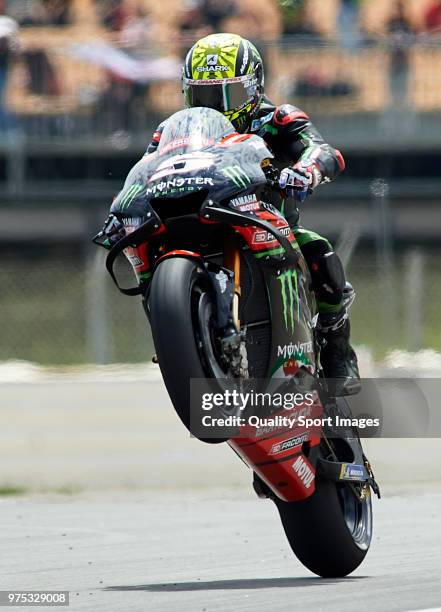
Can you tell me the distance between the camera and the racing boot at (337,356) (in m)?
6.15

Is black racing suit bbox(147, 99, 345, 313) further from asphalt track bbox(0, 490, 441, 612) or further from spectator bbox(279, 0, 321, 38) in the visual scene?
spectator bbox(279, 0, 321, 38)

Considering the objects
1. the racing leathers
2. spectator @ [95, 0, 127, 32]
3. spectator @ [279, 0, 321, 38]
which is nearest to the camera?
the racing leathers

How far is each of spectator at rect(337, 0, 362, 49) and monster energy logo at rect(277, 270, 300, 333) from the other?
9776 mm

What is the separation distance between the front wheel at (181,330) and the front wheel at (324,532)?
1037 millimetres

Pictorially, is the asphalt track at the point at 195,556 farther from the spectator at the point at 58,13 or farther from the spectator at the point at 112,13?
the spectator at the point at 58,13

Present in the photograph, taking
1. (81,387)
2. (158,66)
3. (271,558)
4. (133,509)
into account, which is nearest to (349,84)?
(158,66)

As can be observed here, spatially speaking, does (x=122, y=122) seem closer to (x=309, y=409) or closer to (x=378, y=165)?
(x=378, y=165)

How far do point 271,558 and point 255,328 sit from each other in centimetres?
177

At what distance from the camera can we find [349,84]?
14977 millimetres

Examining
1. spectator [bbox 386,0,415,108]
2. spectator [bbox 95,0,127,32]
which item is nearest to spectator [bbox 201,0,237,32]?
spectator [bbox 95,0,127,32]

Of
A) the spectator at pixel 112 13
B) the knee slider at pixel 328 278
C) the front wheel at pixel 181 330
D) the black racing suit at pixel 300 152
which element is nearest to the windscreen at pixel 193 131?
the black racing suit at pixel 300 152

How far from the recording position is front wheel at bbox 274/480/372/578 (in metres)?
5.84

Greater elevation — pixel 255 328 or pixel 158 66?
pixel 255 328

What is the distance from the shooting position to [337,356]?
6.21m
